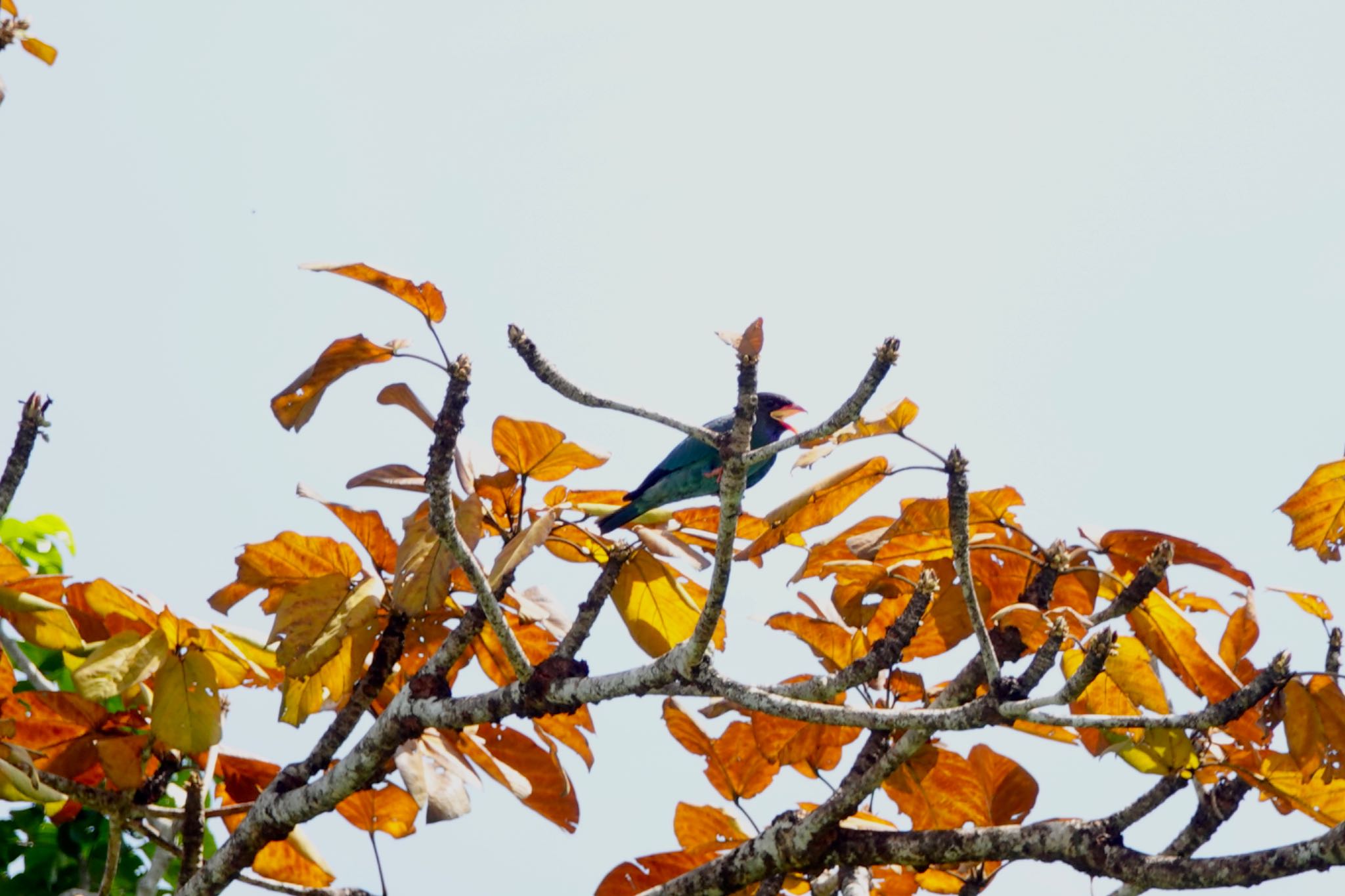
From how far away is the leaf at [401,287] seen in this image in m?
2.79

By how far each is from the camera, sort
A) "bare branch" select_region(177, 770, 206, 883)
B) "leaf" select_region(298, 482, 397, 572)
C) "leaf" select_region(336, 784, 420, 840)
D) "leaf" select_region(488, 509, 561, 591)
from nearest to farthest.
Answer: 1. "leaf" select_region(488, 509, 561, 591)
2. "bare branch" select_region(177, 770, 206, 883)
3. "leaf" select_region(298, 482, 397, 572)
4. "leaf" select_region(336, 784, 420, 840)

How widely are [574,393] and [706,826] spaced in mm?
1519

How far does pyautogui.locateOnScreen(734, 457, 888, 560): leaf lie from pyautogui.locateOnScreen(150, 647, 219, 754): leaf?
1373 millimetres

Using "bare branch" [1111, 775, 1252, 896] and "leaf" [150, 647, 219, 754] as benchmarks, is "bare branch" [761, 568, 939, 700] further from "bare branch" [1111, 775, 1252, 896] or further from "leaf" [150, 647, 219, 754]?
"leaf" [150, 647, 219, 754]

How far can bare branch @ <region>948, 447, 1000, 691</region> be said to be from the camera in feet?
8.75

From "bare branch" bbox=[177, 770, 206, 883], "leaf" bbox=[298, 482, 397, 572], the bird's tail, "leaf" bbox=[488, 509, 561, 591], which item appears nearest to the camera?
"leaf" bbox=[488, 509, 561, 591]

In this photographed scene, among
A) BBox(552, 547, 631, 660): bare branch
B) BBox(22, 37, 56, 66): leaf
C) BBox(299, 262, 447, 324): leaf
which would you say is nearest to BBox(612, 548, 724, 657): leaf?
BBox(552, 547, 631, 660): bare branch

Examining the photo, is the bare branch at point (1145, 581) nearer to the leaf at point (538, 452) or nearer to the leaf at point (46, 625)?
the leaf at point (538, 452)

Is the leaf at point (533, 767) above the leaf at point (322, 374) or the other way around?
the other way around

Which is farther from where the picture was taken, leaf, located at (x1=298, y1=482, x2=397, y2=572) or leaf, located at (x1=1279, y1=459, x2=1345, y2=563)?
leaf, located at (x1=298, y1=482, x2=397, y2=572)

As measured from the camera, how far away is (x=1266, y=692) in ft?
8.63

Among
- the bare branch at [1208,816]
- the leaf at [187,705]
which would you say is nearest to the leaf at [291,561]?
the leaf at [187,705]

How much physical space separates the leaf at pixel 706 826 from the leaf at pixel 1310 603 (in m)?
1.55

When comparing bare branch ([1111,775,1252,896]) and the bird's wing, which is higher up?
the bird's wing
